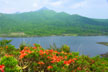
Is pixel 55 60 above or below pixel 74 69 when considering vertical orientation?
above

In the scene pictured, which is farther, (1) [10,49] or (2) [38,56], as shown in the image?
(1) [10,49]

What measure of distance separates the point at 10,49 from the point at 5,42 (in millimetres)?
1698

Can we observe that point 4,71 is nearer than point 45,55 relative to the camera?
Yes

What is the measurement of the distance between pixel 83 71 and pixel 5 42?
16.8ft

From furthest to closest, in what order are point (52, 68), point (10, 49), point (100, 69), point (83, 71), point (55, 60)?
point (10, 49) → point (100, 69) → point (83, 71) → point (55, 60) → point (52, 68)

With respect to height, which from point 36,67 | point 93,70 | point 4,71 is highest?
point 4,71

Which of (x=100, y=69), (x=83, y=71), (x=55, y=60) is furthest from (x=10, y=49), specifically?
(x=100, y=69)

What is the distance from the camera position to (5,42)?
7535mm

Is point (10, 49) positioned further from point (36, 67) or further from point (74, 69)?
point (74, 69)

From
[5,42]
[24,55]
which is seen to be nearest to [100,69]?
[24,55]

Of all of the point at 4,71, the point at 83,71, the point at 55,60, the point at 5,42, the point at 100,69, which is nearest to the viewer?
the point at 4,71

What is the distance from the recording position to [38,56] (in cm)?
410

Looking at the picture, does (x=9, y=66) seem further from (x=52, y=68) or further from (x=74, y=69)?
(x=74, y=69)

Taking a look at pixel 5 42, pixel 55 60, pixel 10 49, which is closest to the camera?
pixel 55 60
